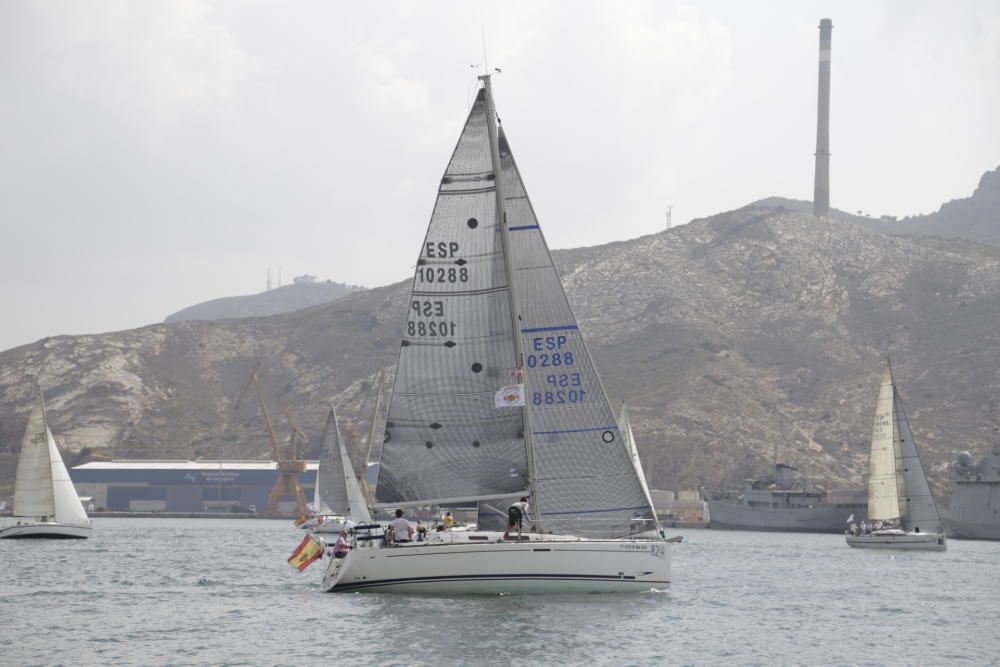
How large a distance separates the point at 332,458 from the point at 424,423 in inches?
2589

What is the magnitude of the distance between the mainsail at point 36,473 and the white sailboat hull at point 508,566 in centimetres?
4834

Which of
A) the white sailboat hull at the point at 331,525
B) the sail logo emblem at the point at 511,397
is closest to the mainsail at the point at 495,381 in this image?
the sail logo emblem at the point at 511,397

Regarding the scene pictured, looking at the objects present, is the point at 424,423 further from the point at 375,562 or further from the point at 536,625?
the point at 536,625

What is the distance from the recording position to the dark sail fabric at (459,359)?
37.2 m

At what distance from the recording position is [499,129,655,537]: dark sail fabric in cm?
3734

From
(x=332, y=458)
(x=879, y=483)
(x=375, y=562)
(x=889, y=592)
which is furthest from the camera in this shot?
(x=332, y=458)

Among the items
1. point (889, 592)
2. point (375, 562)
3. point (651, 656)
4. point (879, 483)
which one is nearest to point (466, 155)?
point (375, 562)

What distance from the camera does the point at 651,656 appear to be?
29.9 m

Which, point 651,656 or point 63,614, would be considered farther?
point 63,614

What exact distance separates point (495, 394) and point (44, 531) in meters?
51.0

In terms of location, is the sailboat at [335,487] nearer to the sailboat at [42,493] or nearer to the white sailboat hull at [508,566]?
the sailboat at [42,493]

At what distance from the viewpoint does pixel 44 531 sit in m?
80.7

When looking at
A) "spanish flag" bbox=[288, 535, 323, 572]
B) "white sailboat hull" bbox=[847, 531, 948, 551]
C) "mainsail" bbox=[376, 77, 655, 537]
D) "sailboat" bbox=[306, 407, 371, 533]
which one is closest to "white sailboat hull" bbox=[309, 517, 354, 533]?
"sailboat" bbox=[306, 407, 371, 533]

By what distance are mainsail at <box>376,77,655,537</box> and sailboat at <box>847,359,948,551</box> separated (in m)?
57.8
